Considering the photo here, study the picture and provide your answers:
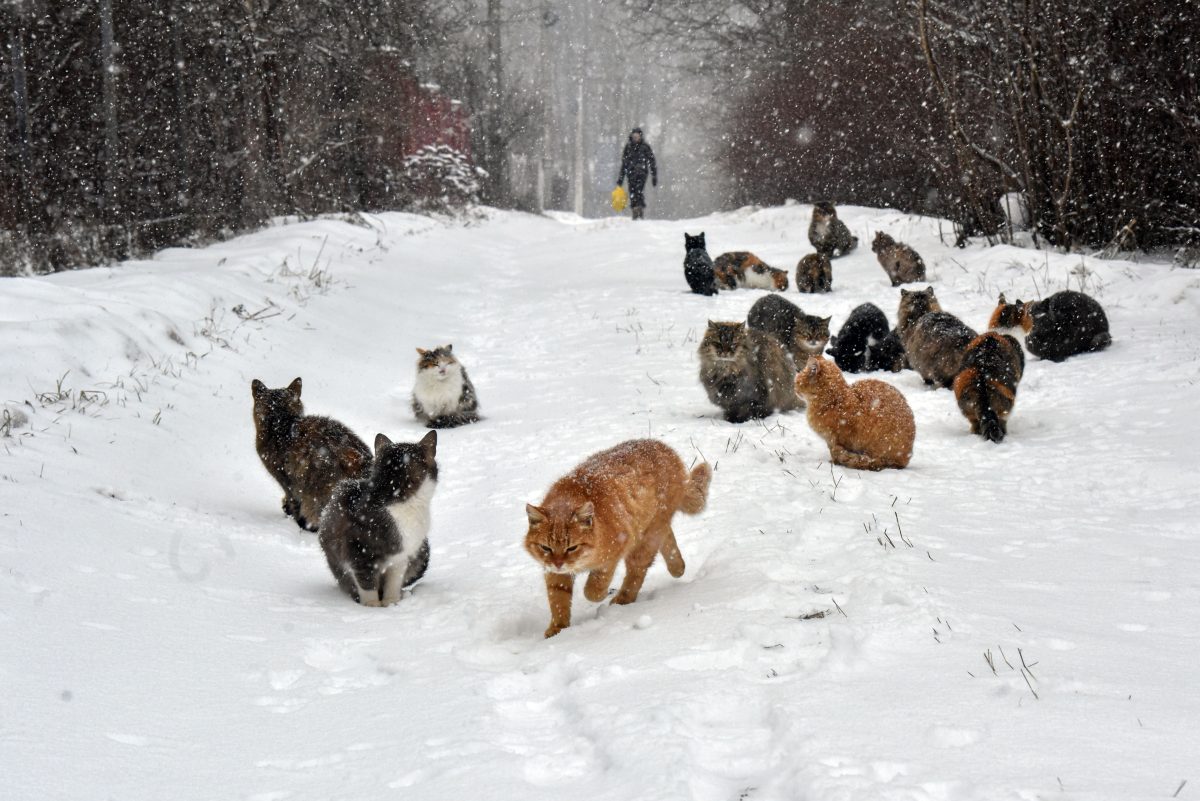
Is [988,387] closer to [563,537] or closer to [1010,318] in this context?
[1010,318]

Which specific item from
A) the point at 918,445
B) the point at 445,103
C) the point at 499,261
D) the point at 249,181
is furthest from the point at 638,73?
the point at 918,445

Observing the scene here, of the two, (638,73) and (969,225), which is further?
(638,73)

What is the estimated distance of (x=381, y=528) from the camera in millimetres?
4621

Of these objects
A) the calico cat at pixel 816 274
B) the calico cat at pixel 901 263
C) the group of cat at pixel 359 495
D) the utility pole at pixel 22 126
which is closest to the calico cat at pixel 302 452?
the group of cat at pixel 359 495

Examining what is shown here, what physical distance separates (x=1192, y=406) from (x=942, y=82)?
8.03 m

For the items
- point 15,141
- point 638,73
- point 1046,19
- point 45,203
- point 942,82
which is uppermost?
point 638,73

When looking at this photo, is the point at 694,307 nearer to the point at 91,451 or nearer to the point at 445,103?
the point at 91,451

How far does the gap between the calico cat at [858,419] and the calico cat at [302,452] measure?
3390 millimetres

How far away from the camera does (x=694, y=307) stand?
535 inches

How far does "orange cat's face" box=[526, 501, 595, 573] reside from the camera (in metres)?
3.89

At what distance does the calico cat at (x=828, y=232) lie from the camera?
16.9 m

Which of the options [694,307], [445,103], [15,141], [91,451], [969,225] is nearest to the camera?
[91,451]

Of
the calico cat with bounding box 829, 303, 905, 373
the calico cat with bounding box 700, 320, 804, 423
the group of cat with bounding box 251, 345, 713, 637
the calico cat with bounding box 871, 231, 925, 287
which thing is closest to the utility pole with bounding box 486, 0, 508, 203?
the calico cat with bounding box 871, 231, 925, 287

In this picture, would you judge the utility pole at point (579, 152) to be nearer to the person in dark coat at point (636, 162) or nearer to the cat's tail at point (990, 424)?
the person in dark coat at point (636, 162)
